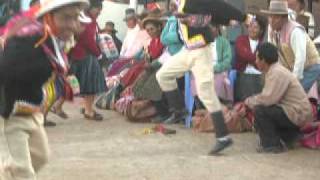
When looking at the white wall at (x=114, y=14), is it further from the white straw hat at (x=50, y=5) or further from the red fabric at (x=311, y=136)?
Answer: the white straw hat at (x=50, y=5)

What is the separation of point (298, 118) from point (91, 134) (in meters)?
2.46

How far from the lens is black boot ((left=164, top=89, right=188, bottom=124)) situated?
792 centimetres

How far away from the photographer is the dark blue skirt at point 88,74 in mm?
9125

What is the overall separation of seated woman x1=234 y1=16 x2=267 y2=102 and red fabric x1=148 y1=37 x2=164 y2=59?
3.56 ft

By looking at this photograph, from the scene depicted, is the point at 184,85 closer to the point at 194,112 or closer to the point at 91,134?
the point at 194,112

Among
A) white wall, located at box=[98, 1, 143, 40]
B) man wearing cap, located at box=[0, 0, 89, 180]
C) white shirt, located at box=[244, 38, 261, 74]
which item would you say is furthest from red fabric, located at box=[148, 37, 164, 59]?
white wall, located at box=[98, 1, 143, 40]

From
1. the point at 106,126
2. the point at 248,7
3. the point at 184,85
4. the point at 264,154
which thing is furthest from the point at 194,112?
the point at 248,7

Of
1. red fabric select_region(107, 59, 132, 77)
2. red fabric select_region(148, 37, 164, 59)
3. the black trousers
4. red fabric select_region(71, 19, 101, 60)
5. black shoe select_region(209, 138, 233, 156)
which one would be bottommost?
red fabric select_region(107, 59, 132, 77)

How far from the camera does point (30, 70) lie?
406cm

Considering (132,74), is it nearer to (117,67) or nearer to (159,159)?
(117,67)

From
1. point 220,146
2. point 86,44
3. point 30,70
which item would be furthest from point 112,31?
point 30,70

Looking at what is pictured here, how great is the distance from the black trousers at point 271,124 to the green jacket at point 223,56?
1514mm

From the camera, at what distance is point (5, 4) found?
11.3 m

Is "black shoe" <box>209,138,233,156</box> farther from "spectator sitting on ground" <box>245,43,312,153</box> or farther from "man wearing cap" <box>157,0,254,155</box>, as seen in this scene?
"spectator sitting on ground" <box>245,43,312,153</box>
